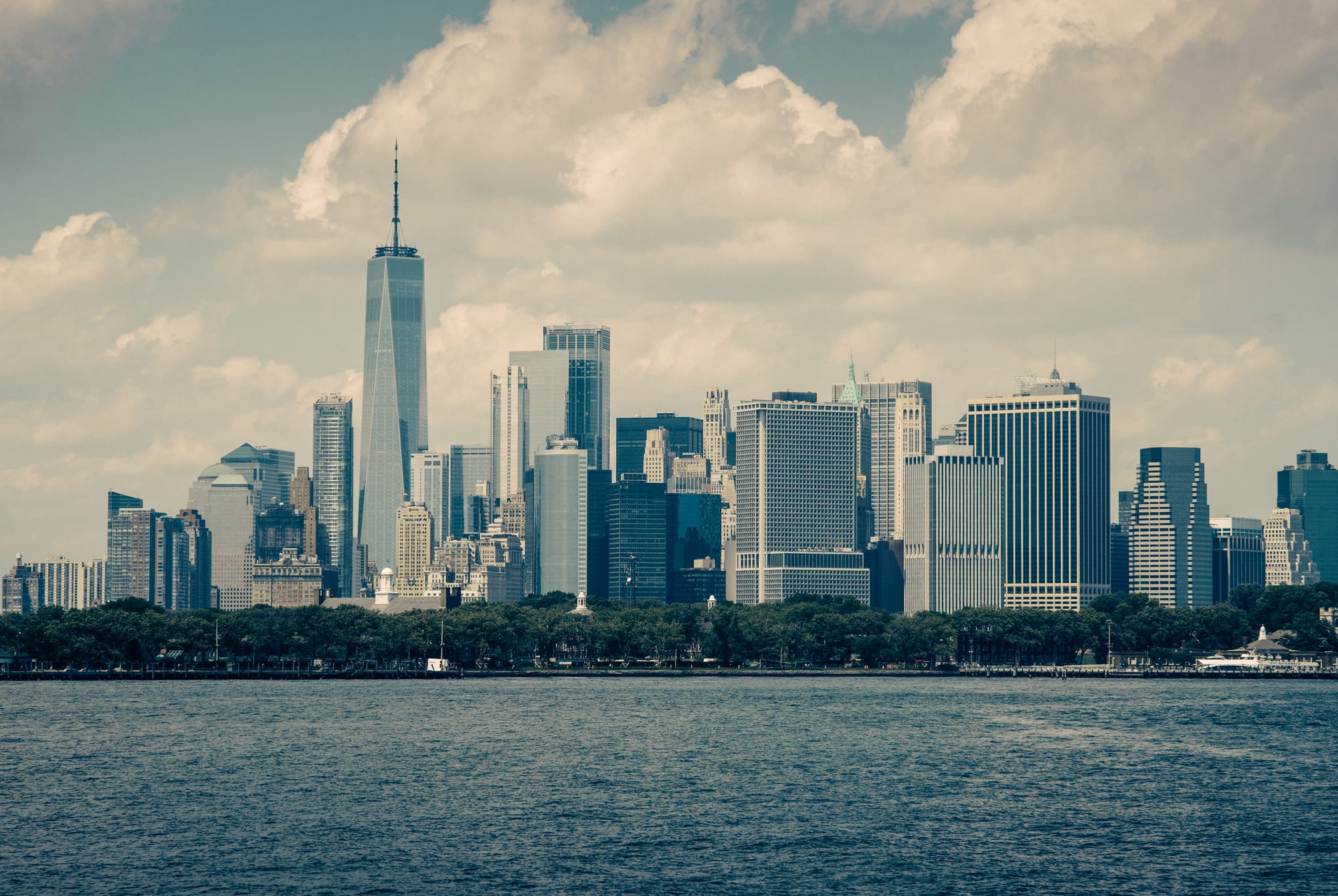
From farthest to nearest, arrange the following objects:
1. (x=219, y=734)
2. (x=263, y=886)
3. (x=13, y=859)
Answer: (x=219, y=734)
(x=13, y=859)
(x=263, y=886)

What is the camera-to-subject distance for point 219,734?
145 m

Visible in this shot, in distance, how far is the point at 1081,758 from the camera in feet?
415

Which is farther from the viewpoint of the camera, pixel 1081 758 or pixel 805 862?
pixel 1081 758

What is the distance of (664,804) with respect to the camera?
332 ft

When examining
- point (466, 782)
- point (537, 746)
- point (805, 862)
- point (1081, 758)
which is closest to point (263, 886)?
point (805, 862)

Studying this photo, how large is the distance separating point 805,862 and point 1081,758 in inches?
1932

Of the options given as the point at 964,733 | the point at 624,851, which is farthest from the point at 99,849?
the point at 964,733

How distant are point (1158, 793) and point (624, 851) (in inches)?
1469

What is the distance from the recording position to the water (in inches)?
3113

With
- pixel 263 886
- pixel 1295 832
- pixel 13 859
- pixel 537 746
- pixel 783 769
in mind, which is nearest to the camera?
pixel 263 886

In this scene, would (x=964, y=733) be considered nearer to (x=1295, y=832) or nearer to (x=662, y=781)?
(x=662, y=781)

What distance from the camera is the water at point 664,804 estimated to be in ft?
259

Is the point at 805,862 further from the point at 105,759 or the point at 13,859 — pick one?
the point at 105,759

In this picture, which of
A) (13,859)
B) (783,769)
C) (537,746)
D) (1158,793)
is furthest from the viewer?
(537,746)
